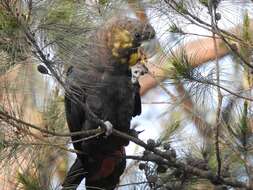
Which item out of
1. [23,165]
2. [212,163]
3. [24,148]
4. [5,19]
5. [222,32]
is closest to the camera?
[5,19]

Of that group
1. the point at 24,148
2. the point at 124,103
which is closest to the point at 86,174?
the point at 124,103

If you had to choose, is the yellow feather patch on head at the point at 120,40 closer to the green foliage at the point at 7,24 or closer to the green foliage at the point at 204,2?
the green foliage at the point at 204,2

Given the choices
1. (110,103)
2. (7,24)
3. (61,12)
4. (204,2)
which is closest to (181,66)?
(204,2)

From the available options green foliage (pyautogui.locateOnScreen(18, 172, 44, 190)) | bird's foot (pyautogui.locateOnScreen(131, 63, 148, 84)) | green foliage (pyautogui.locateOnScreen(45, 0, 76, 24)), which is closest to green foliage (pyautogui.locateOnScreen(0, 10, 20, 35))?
green foliage (pyautogui.locateOnScreen(45, 0, 76, 24))

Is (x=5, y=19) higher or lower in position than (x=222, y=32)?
higher

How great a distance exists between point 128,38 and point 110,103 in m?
0.34

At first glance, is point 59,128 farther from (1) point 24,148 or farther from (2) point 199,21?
(2) point 199,21

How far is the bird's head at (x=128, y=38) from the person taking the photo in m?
2.83

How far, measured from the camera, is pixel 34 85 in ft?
7.02

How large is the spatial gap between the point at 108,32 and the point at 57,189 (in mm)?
724

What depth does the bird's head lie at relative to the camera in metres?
2.83

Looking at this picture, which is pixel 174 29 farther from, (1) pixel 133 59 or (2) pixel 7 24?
(2) pixel 7 24

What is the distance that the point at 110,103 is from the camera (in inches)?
121

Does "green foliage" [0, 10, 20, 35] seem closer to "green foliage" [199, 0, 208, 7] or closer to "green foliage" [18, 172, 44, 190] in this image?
"green foliage" [18, 172, 44, 190]
